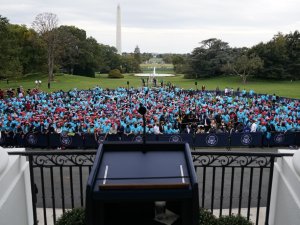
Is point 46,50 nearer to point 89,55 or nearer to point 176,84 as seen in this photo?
point 89,55

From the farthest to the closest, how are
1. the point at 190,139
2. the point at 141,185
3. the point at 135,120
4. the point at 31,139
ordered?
1. the point at 135,120
2. the point at 31,139
3. the point at 190,139
4. the point at 141,185

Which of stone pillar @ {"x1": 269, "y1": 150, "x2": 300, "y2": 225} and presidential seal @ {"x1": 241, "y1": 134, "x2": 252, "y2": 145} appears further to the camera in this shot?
presidential seal @ {"x1": 241, "y1": 134, "x2": 252, "y2": 145}

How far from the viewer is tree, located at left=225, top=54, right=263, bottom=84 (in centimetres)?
6475

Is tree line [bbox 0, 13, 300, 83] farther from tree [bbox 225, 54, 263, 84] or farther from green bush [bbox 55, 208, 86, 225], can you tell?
green bush [bbox 55, 208, 86, 225]

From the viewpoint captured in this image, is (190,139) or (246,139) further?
(246,139)

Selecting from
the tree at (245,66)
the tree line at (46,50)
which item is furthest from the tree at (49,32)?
the tree at (245,66)

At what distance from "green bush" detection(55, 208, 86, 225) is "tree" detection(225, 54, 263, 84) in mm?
64120

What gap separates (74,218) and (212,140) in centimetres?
1515

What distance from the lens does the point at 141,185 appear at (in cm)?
241

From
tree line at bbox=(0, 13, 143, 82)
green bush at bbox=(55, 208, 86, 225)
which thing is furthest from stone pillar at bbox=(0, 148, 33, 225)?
tree line at bbox=(0, 13, 143, 82)

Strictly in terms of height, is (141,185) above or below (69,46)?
below

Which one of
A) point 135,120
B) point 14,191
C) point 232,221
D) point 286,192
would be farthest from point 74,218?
point 135,120

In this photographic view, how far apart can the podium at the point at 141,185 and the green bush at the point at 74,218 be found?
219 centimetres

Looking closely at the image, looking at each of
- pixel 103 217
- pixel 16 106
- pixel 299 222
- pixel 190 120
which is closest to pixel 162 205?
pixel 103 217
